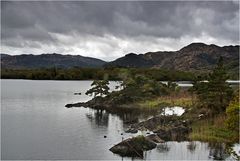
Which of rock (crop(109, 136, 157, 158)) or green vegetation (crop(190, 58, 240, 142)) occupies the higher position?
green vegetation (crop(190, 58, 240, 142))

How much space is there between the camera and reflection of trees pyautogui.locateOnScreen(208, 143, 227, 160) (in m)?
29.8

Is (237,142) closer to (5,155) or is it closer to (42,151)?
(42,151)

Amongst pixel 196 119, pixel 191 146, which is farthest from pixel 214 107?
pixel 191 146

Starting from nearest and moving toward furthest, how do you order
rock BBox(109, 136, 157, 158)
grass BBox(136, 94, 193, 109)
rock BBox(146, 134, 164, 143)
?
1. rock BBox(109, 136, 157, 158)
2. rock BBox(146, 134, 164, 143)
3. grass BBox(136, 94, 193, 109)

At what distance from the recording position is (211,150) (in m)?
31.5

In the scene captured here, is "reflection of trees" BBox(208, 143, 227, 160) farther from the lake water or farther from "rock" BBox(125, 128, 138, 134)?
"rock" BBox(125, 128, 138, 134)

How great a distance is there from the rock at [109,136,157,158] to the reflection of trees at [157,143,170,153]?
741mm

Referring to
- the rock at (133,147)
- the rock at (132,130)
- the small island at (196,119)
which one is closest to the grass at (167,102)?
the small island at (196,119)

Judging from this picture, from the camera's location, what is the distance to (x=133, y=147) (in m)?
30.5

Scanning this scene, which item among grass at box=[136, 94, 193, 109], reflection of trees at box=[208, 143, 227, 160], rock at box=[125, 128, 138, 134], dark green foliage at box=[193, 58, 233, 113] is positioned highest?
dark green foliage at box=[193, 58, 233, 113]

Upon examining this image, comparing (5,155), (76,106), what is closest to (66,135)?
(5,155)

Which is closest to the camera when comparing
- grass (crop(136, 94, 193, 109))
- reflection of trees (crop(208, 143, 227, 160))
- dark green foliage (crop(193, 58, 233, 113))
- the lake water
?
Answer: reflection of trees (crop(208, 143, 227, 160))

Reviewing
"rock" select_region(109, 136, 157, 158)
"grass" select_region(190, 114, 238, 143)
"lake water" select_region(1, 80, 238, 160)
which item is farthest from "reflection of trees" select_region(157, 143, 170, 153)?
"grass" select_region(190, 114, 238, 143)

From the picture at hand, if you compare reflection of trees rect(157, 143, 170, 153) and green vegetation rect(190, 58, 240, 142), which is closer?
reflection of trees rect(157, 143, 170, 153)
